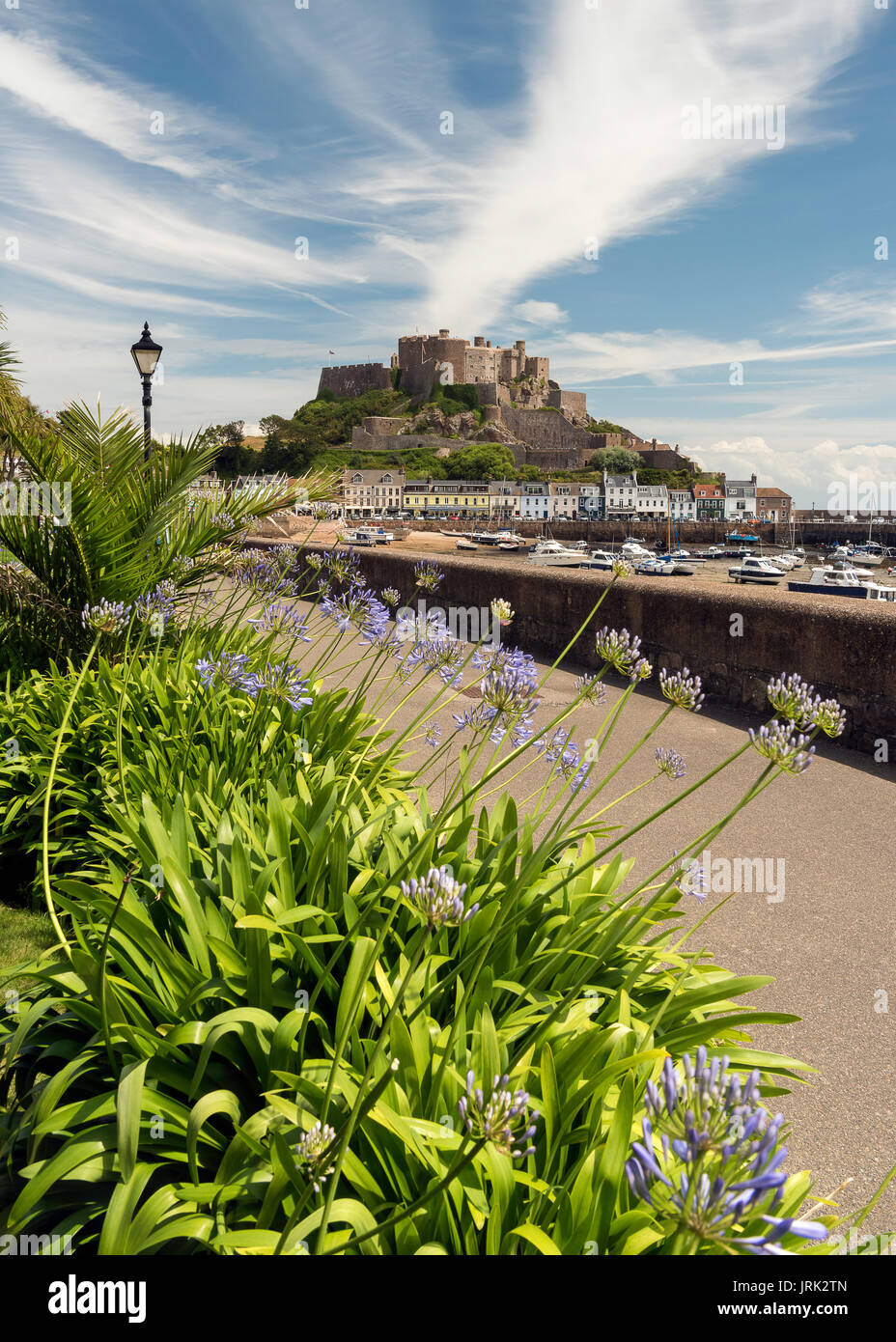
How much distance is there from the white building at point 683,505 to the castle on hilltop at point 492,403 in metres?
12.7

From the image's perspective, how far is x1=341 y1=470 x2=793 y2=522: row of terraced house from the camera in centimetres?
14000

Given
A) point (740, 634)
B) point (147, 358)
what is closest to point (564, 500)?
point (147, 358)

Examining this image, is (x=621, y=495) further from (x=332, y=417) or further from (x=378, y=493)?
(x=332, y=417)

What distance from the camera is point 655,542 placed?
400 feet

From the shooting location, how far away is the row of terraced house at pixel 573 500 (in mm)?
140000

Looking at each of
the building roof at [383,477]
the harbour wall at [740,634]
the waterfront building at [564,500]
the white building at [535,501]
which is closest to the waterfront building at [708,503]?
the waterfront building at [564,500]

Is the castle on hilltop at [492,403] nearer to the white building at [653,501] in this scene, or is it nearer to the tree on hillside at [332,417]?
the tree on hillside at [332,417]

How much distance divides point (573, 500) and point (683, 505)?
20.8 metres

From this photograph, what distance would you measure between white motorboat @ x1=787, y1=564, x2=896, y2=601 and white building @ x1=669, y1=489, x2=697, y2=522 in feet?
300

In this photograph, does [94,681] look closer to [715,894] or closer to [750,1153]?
[715,894]

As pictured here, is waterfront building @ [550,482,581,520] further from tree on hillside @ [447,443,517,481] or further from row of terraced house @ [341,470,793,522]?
tree on hillside @ [447,443,517,481]

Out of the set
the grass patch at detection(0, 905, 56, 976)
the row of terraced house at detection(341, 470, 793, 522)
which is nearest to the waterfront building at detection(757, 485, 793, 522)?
the row of terraced house at detection(341, 470, 793, 522)
